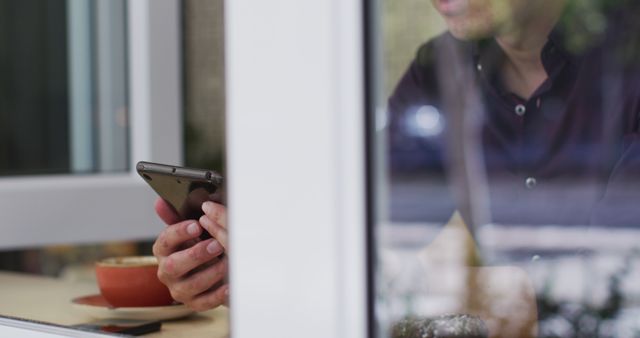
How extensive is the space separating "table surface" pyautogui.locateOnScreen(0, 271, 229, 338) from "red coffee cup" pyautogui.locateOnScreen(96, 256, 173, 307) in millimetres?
32

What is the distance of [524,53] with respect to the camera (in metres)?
0.58

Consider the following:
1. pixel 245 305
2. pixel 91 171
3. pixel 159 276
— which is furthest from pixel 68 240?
pixel 245 305

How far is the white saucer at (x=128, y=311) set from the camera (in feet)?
3.10

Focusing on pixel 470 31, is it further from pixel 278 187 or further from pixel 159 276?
pixel 159 276

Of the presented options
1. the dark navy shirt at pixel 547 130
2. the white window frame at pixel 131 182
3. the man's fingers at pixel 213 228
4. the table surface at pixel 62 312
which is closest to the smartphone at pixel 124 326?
the table surface at pixel 62 312

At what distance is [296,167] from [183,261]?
41 centimetres

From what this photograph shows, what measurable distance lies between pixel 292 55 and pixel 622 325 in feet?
0.80

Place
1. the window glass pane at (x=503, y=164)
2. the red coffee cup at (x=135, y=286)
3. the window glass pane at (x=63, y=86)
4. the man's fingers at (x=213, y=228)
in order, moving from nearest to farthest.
Result: the window glass pane at (x=503, y=164), the man's fingers at (x=213, y=228), the red coffee cup at (x=135, y=286), the window glass pane at (x=63, y=86)

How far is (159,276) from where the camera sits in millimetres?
1013

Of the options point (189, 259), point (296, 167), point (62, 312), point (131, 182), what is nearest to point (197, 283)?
point (189, 259)

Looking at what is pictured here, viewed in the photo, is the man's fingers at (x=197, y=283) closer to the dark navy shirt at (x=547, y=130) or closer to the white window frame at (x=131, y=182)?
the dark navy shirt at (x=547, y=130)

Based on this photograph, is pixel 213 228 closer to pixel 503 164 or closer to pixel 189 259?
pixel 189 259

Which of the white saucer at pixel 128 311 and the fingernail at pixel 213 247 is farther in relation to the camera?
the white saucer at pixel 128 311

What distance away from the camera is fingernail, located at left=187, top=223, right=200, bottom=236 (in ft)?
3.10
